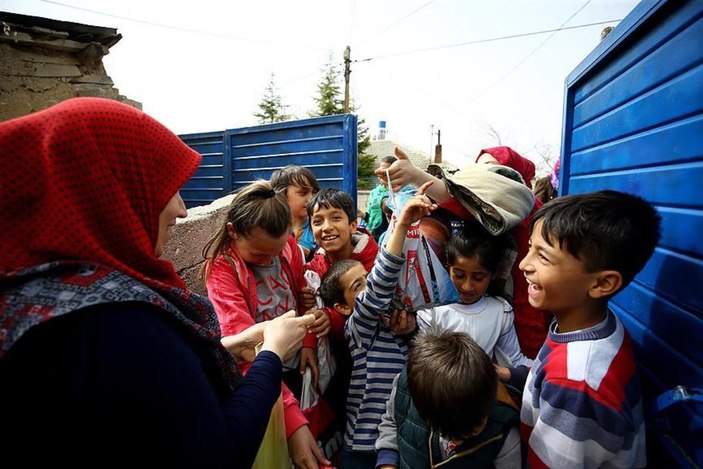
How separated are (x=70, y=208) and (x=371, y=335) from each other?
1.39 metres

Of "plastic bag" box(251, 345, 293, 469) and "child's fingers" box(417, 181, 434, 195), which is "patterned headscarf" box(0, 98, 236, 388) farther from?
"child's fingers" box(417, 181, 434, 195)

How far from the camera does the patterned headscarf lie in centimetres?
77

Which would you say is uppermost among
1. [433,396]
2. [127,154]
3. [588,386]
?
[127,154]

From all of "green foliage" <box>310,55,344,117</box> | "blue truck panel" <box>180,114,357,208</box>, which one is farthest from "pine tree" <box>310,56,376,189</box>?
"blue truck panel" <box>180,114,357,208</box>

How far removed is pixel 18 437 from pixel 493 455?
140 centimetres

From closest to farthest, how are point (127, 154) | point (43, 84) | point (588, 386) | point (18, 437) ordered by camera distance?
1. point (18, 437)
2. point (127, 154)
3. point (588, 386)
4. point (43, 84)

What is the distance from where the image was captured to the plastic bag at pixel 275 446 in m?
1.37

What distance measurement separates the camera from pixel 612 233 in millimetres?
1197

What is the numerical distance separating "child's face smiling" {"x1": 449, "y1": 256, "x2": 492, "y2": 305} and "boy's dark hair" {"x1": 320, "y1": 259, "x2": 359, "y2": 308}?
533 mm

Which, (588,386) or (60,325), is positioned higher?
(60,325)

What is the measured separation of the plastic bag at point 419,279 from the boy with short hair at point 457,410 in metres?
0.36

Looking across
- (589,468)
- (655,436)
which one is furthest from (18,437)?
(655,436)

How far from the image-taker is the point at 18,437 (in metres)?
0.73

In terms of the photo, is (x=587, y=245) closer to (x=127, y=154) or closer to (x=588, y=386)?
(x=588, y=386)
